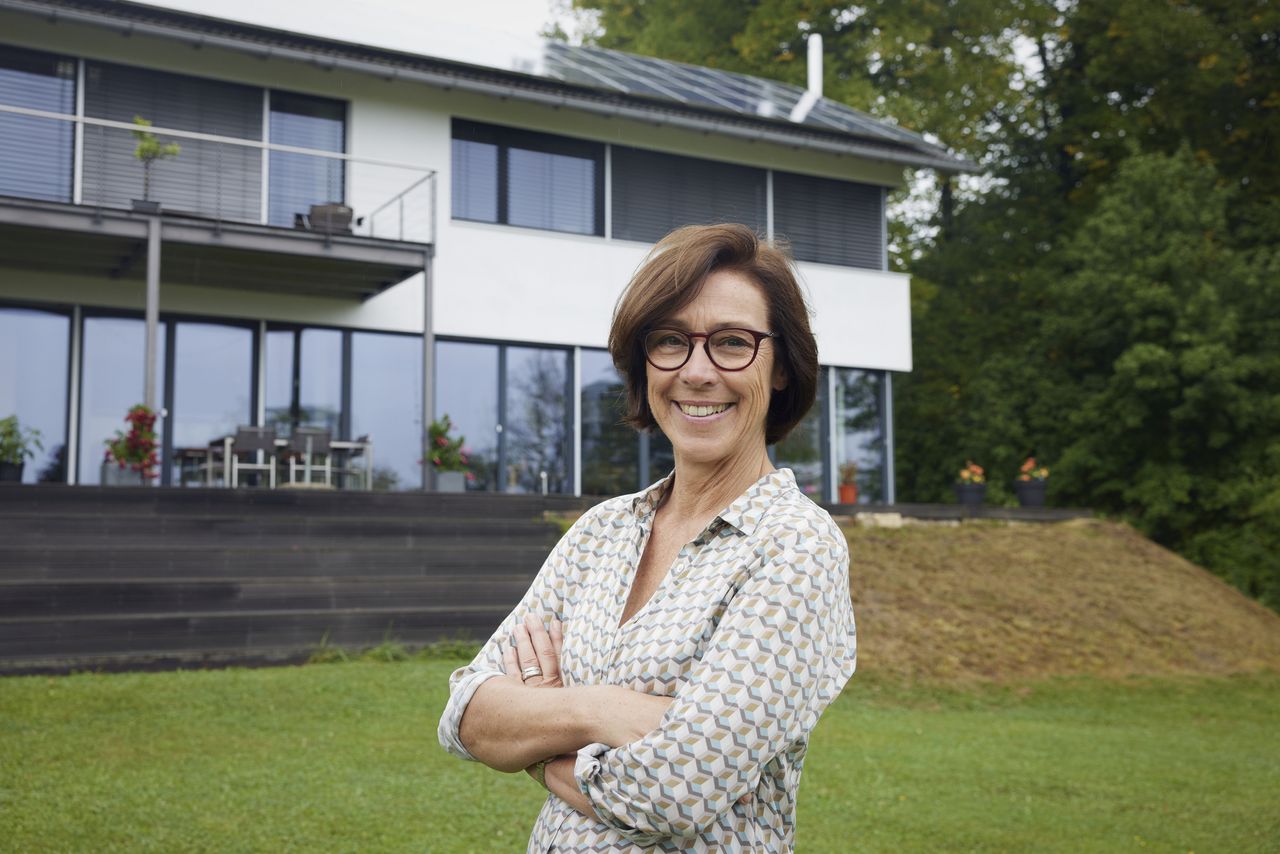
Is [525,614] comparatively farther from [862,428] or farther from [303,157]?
[862,428]

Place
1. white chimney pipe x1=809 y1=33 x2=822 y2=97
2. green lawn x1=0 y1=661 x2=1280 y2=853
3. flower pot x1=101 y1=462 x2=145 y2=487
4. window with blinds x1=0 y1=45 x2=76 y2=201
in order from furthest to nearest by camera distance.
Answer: white chimney pipe x1=809 y1=33 x2=822 y2=97, window with blinds x1=0 y1=45 x2=76 y2=201, flower pot x1=101 y1=462 x2=145 y2=487, green lawn x1=0 y1=661 x2=1280 y2=853

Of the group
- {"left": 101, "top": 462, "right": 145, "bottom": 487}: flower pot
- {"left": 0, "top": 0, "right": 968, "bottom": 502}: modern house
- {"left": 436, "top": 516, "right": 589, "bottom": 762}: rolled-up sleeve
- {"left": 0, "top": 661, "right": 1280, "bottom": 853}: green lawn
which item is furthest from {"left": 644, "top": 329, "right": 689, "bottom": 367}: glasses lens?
{"left": 0, "top": 0, "right": 968, "bottom": 502}: modern house

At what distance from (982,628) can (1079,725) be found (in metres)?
2.25

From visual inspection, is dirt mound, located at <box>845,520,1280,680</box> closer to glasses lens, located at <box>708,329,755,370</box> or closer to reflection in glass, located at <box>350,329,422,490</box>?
reflection in glass, located at <box>350,329,422,490</box>

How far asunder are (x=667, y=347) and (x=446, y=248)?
13.9m

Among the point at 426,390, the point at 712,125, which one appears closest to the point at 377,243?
the point at 426,390

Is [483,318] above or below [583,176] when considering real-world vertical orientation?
below

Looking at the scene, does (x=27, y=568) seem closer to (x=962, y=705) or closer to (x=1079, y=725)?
(x=962, y=705)

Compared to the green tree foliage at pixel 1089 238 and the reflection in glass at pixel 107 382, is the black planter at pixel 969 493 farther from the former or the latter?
the reflection in glass at pixel 107 382

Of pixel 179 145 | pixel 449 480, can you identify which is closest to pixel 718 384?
pixel 449 480

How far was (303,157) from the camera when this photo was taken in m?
14.9

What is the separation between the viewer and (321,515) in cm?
1165

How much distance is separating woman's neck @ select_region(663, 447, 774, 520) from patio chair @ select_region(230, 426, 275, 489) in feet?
37.4

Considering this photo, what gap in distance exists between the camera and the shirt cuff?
2.22m
